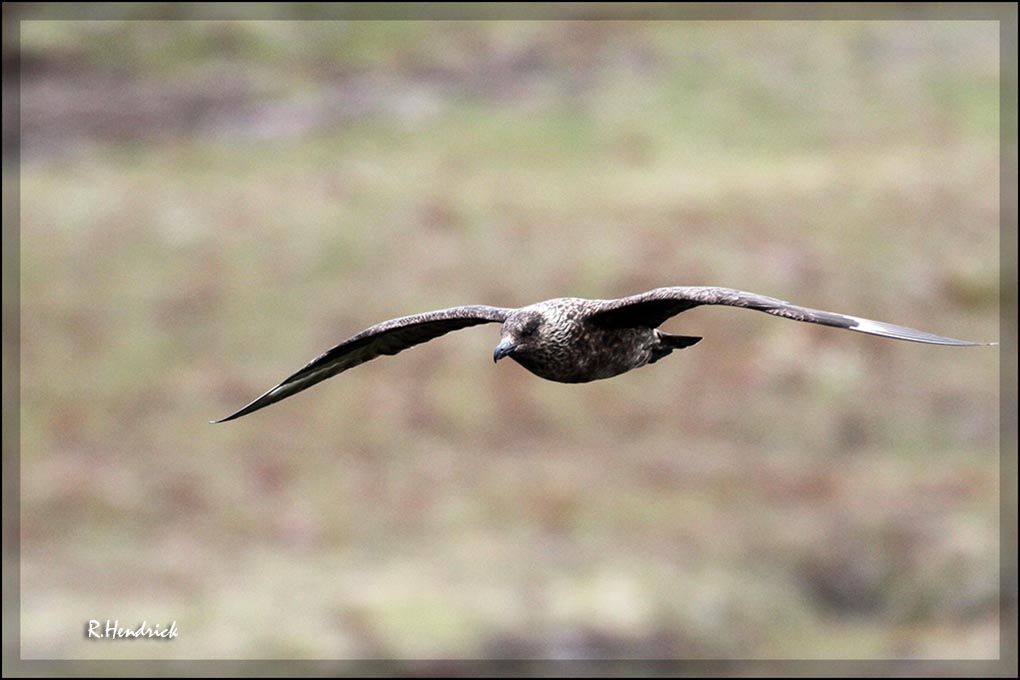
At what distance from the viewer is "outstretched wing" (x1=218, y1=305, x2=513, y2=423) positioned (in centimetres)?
1154

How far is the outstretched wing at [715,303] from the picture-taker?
9.20 metres

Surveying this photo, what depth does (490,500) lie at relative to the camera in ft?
96.7

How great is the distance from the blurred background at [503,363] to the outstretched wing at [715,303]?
15.0 metres

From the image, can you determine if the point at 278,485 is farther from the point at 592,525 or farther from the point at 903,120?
the point at 903,120

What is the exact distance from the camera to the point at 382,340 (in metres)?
12.6

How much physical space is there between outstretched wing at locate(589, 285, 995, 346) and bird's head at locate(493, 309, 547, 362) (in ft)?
1.11

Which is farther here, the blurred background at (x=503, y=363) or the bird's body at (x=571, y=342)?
the blurred background at (x=503, y=363)

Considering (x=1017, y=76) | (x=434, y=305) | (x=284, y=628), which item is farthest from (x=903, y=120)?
(x=284, y=628)

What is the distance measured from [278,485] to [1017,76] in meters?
20.5
